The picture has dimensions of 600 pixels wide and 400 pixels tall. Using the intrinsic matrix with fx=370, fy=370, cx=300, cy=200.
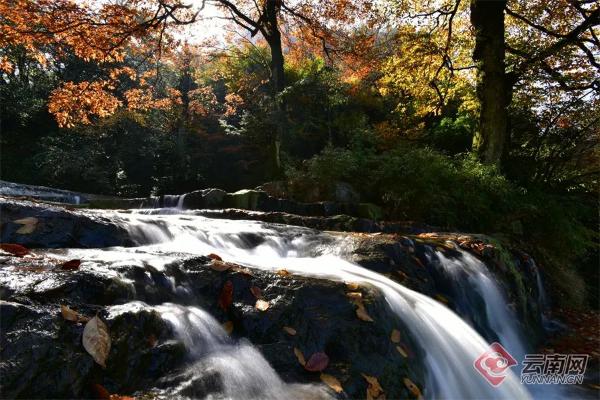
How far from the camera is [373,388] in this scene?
1908 millimetres

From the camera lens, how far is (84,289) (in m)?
1.86

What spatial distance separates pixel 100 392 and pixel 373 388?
4.17ft

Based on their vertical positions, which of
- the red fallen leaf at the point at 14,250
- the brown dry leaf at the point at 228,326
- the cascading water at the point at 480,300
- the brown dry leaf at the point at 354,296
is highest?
the red fallen leaf at the point at 14,250

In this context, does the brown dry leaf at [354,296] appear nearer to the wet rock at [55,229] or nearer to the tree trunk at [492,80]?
the wet rock at [55,229]

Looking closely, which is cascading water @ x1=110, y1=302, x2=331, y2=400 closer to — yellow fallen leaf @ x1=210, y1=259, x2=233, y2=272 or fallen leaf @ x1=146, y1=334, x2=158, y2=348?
fallen leaf @ x1=146, y1=334, x2=158, y2=348

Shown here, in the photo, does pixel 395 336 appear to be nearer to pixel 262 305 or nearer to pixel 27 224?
pixel 262 305

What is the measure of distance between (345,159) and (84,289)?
8.19 meters

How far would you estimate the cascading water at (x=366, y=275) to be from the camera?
101 inches

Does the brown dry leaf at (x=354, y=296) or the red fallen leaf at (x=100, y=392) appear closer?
the red fallen leaf at (x=100, y=392)

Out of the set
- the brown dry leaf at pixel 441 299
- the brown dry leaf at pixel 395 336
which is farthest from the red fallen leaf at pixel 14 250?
the brown dry leaf at pixel 441 299

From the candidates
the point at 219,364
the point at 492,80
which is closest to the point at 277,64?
the point at 492,80

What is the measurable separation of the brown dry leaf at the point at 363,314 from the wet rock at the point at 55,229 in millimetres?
2450

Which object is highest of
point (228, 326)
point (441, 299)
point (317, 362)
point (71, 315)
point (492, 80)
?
point (492, 80)

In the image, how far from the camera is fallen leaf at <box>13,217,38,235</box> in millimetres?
3094
